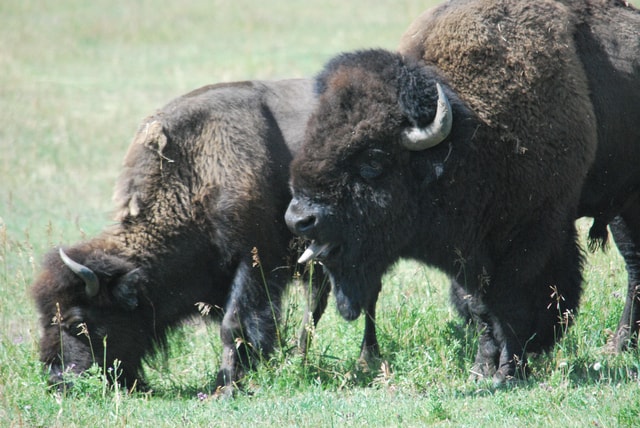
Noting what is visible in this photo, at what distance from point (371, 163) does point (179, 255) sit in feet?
6.32

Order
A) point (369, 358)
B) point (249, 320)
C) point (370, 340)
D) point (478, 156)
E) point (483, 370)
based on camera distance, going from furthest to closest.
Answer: point (370, 340) → point (369, 358) → point (249, 320) → point (483, 370) → point (478, 156)

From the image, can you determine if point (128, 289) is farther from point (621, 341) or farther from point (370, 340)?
point (621, 341)

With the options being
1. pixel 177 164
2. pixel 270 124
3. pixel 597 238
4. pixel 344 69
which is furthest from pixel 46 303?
pixel 597 238

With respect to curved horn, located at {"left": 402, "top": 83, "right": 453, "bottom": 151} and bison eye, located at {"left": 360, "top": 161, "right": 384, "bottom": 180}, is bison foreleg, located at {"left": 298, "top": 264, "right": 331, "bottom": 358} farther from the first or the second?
curved horn, located at {"left": 402, "top": 83, "right": 453, "bottom": 151}

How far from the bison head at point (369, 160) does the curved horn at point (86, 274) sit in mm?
1719

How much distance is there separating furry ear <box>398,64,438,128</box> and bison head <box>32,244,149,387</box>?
8.06 ft

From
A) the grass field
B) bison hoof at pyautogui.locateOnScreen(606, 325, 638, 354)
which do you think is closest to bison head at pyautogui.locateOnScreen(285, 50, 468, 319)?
the grass field

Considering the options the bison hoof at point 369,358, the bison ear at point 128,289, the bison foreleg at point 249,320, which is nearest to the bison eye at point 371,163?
the bison foreleg at point 249,320

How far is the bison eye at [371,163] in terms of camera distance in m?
5.55

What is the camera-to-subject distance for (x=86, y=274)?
6.31 m

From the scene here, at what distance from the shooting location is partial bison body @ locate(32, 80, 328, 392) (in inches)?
254

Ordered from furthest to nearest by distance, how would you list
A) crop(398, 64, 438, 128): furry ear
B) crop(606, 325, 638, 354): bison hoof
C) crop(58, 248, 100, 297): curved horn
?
crop(606, 325, 638, 354): bison hoof, crop(58, 248, 100, 297): curved horn, crop(398, 64, 438, 128): furry ear

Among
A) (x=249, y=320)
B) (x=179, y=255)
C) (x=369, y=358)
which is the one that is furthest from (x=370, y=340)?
(x=179, y=255)

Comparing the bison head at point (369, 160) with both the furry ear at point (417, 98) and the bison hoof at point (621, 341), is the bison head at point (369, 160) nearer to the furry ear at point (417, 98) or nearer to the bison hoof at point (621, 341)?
the furry ear at point (417, 98)
